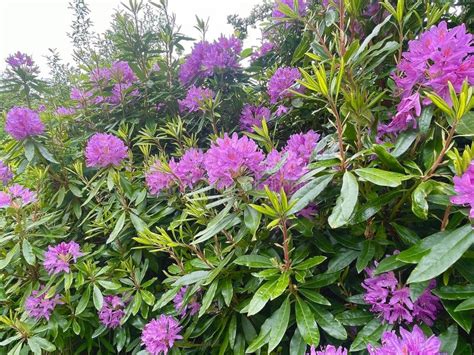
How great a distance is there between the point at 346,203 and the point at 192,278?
23.9 inches

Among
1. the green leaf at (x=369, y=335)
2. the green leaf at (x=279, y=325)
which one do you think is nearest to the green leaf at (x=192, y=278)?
the green leaf at (x=279, y=325)

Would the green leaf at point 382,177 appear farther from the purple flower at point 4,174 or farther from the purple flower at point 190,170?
the purple flower at point 4,174

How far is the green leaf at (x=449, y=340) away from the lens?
81 centimetres

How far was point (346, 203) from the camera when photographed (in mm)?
849

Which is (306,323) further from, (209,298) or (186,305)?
(186,305)

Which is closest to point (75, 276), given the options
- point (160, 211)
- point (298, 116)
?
point (160, 211)

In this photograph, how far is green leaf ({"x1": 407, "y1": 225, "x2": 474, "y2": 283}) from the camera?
73 cm

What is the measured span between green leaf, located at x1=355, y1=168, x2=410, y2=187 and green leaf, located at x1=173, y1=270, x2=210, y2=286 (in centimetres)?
61

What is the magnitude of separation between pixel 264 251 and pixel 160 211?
599mm

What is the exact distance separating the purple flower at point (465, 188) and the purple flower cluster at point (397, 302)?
28 centimetres

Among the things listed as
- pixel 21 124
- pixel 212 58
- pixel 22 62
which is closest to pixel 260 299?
pixel 212 58

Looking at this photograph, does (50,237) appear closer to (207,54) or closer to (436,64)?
(207,54)

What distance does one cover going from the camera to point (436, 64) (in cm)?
90

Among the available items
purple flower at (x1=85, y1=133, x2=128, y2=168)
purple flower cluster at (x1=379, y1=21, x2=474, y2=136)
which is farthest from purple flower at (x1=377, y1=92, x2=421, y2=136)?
purple flower at (x1=85, y1=133, x2=128, y2=168)
